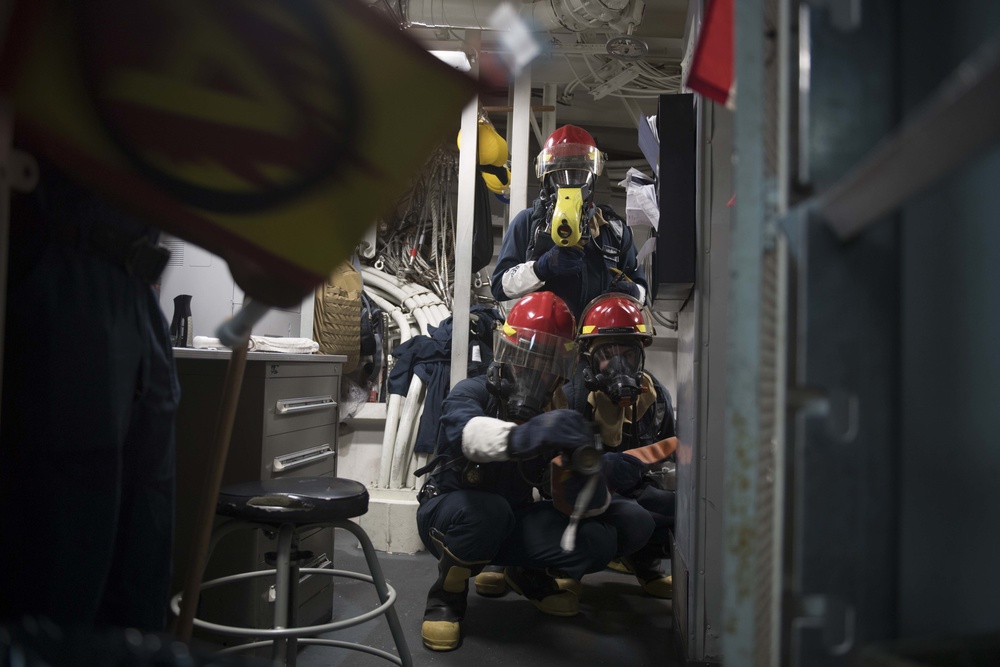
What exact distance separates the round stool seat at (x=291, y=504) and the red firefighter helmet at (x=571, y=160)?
1792mm

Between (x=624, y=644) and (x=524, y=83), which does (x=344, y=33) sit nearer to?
(x=624, y=644)

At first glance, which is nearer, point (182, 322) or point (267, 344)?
point (267, 344)

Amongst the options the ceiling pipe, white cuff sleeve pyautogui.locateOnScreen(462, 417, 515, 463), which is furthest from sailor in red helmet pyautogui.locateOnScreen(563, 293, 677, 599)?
the ceiling pipe

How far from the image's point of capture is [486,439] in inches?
82.9

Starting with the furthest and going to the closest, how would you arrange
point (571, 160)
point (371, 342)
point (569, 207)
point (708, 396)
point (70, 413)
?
point (371, 342), point (571, 160), point (569, 207), point (708, 396), point (70, 413)

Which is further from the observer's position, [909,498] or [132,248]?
[132,248]

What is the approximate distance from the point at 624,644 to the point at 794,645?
190 cm

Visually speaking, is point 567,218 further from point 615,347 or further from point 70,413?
point 70,413

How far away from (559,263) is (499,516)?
1135mm

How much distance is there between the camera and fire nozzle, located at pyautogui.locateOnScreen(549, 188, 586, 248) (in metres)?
2.68

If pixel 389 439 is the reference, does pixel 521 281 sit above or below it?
above

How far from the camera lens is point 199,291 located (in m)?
2.79

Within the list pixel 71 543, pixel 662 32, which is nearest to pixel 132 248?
pixel 71 543

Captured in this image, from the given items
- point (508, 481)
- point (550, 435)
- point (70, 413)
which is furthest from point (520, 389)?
point (70, 413)
